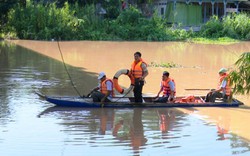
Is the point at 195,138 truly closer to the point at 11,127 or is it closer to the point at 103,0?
the point at 11,127

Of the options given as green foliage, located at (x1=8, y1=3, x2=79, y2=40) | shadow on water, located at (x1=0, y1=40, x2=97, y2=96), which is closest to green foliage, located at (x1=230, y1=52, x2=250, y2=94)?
shadow on water, located at (x1=0, y1=40, x2=97, y2=96)

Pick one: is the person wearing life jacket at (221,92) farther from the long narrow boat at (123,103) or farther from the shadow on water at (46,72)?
the shadow on water at (46,72)

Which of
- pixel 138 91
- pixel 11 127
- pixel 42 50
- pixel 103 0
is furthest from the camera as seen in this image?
pixel 103 0

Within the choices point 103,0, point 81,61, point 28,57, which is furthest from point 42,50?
point 103,0

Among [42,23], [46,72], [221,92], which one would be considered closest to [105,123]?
[221,92]

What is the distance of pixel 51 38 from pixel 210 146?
2911 centimetres

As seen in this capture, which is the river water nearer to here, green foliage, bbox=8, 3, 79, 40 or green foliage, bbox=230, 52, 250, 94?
green foliage, bbox=230, 52, 250, 94

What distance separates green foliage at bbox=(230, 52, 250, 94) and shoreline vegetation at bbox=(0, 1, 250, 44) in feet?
106

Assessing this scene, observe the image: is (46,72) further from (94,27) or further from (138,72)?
(94,27)

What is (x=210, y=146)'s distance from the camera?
9.23 meters

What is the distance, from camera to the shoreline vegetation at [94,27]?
37.5 m

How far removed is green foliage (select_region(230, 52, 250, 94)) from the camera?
4527mm

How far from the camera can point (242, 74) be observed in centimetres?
464

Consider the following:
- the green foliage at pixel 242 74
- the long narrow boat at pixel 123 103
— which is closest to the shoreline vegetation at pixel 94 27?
Result: the long narrow boat at pixel 123 103
